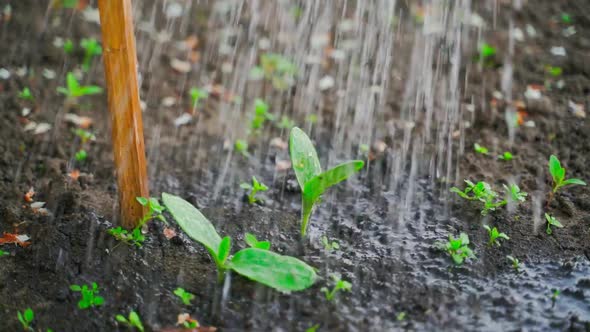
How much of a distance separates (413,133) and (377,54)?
30.8 inches

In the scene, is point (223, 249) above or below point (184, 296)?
above

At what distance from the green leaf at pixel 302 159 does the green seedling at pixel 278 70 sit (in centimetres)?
119

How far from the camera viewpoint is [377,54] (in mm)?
3709

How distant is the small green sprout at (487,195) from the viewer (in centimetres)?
242

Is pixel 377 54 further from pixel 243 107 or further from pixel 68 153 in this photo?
pixel 68 153

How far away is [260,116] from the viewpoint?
3.23 metres

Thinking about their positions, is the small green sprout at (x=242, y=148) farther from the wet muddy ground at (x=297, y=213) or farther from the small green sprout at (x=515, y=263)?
the small green sprout at (x=515, y=263)

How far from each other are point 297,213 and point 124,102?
2.76 ft

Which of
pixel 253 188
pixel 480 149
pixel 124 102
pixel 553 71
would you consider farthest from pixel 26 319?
pixel 553 71

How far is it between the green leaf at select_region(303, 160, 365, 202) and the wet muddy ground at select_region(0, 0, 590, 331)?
0.24m

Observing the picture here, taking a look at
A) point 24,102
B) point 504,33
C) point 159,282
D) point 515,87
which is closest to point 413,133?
point 515,87

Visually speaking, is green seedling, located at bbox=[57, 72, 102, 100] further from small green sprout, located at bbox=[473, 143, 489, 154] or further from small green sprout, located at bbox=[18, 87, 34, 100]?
small green sprout, located at bbox=[473, 143, 489, 154]

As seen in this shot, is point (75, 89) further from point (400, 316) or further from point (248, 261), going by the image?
point (400, 316)

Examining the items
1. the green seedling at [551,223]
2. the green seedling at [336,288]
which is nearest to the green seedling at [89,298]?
the green seedling at [336,288]
